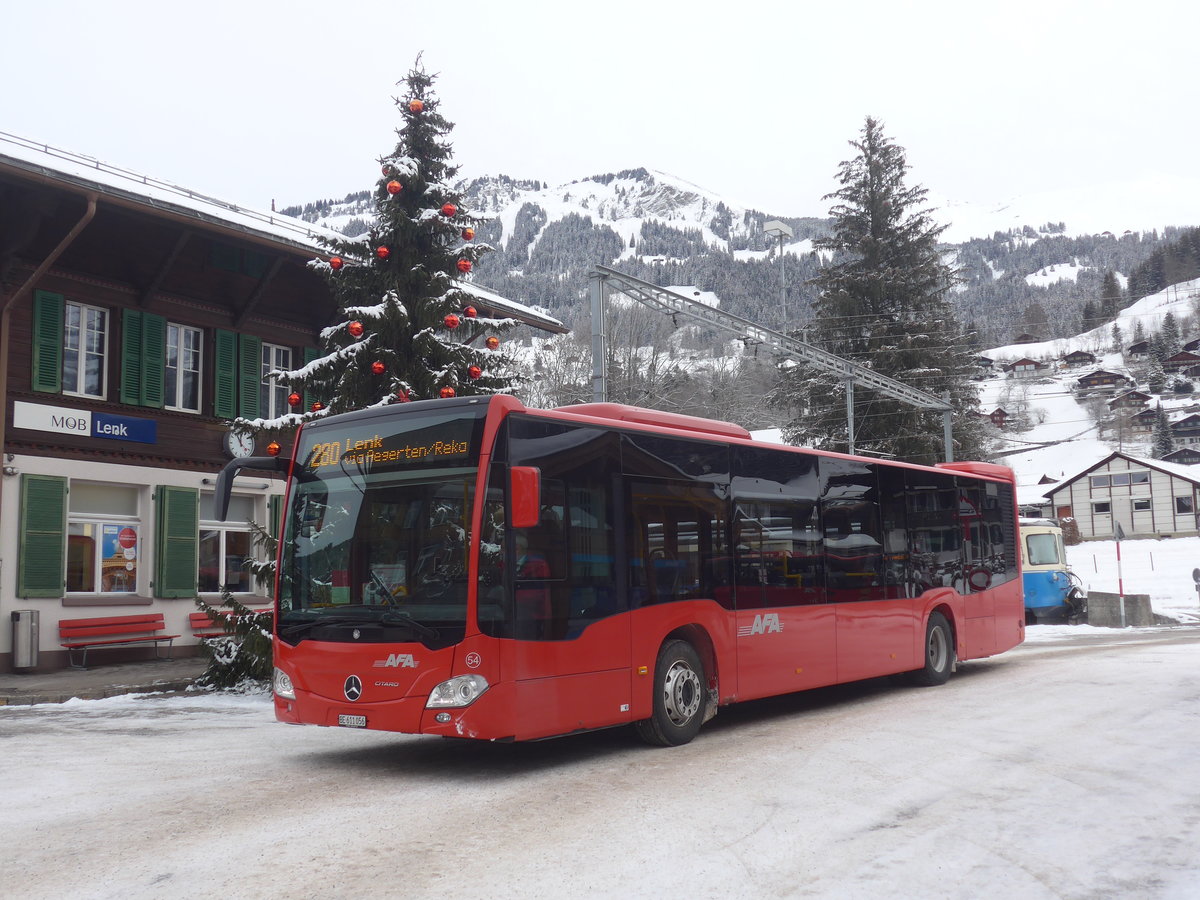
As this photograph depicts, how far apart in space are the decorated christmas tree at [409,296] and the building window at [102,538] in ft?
19.7

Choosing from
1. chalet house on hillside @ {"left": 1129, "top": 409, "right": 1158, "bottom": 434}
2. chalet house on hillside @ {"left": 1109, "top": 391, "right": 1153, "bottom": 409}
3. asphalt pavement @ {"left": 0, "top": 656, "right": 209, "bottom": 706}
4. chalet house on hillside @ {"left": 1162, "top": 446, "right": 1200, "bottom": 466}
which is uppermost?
chalet house on hillside @ {"left": 1109, "top": 391, "right": 1153, "bottom": 409}

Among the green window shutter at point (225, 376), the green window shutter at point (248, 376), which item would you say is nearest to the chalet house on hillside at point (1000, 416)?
the green window shutter at point (248, 376)

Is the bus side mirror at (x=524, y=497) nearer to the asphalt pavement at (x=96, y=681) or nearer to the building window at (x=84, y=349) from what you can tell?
the asphalt pavement at (x=96, y=681)

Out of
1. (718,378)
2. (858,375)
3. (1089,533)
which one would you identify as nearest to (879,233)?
(718,378)

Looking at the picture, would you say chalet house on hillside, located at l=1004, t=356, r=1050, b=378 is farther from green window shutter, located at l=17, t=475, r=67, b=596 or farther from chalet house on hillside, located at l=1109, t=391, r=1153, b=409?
green window shutter, located at l=17, t=475, r=67, b=596

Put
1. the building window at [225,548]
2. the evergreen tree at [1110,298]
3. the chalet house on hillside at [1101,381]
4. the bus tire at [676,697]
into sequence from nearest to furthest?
the bus tire at [676,697] → the building window at [225,548] → the chalet house on hillside at [1101,381] → the evergreen tree at [1110,298]

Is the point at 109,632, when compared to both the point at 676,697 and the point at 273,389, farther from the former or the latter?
the point at 676,697

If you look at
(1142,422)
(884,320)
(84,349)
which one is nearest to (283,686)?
(84,349)

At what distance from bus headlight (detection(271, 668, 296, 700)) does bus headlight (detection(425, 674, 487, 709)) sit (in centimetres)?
161

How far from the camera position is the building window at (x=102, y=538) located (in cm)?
1955

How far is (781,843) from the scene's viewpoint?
6195 mm

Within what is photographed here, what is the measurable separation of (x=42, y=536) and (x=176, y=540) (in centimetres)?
262

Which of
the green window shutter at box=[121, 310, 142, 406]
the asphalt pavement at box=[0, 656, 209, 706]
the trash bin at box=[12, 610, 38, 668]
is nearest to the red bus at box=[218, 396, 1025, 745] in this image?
the asphalt pavement at box=[0, 656, 209, 706]

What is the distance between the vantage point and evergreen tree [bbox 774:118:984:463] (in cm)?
4288
